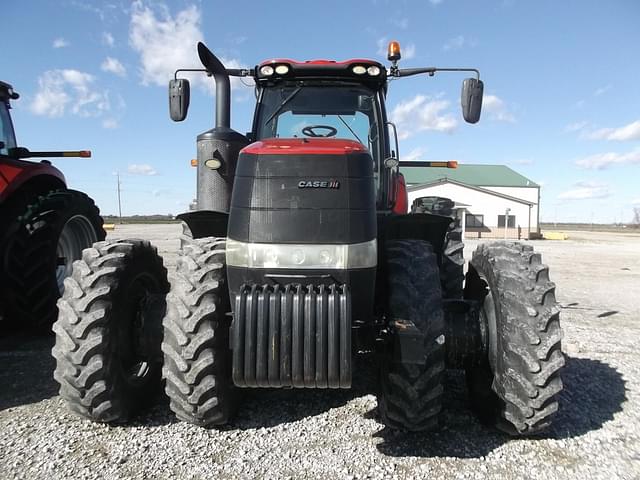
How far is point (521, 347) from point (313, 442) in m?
1.43

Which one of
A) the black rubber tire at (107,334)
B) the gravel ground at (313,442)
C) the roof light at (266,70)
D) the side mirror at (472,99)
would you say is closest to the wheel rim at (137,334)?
the black rubber tire at (107,334)

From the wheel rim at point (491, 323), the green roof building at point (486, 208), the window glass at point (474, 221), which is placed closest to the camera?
the wheel rim at point (491, 323)

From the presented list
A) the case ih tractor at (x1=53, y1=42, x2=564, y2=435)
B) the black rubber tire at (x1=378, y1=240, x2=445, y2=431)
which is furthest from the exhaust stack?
the black rubber tire at (x1=378, y1=240, x2=445, y2=431)

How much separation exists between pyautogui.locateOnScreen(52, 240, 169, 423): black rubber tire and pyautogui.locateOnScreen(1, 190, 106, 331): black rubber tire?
Result: 2.18 metres

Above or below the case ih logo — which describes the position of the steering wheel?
→ above

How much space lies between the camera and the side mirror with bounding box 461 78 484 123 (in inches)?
164

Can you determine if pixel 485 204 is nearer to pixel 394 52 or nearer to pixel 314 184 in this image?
pixel 394 52

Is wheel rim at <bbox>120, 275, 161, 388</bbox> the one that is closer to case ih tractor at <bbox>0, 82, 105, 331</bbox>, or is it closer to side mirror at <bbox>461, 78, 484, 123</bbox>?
case ih tractor at <bbox>0, 82, 105, 331</bbox>

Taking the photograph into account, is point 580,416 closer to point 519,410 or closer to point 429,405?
point 519,410

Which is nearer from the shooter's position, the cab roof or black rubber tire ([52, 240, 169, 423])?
black rubber tire ([52, 240, 169, 423])

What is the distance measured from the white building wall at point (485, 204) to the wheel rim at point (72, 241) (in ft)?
93.9

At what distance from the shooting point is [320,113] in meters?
4.21

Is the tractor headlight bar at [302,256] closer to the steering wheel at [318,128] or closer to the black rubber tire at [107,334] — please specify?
the black rubber tire at [107,334]

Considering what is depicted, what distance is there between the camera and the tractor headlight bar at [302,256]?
2785mm
